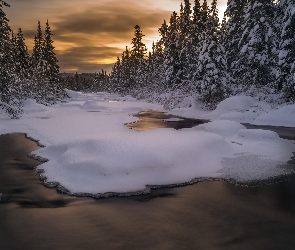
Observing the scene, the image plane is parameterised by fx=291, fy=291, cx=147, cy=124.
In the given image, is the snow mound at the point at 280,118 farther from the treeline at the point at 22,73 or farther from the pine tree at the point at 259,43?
the treeline at the point at 22,73

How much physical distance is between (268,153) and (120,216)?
20.6 ft

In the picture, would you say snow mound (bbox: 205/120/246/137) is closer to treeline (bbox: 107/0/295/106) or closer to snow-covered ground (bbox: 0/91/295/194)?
snow-covered ground (bbox: 0/91/295/194)

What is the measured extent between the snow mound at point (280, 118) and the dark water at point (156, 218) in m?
11.5

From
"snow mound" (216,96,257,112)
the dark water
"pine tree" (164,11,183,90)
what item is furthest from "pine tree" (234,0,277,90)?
the dark water

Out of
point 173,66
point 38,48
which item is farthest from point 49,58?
point 173,66

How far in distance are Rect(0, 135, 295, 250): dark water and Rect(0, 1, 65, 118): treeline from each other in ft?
44.9

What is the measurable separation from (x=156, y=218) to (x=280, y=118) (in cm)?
1511

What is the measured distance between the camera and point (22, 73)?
3697cm

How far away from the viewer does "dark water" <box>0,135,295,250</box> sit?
177 inches

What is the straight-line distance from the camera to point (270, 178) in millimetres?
7422

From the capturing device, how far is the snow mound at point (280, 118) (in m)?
17.5

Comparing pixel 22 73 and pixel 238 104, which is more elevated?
pixel 22 73

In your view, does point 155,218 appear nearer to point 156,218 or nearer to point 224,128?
point 156,218

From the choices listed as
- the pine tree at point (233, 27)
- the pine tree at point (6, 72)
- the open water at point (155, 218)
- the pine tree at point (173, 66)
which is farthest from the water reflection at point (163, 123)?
the pine tree at point (173, 66)
